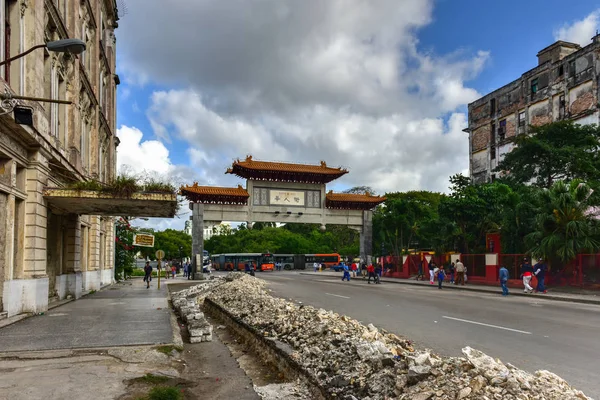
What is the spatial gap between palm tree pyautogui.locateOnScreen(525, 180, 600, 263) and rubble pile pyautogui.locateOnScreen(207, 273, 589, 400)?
1861cm

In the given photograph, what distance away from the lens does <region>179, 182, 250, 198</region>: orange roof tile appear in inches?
1689

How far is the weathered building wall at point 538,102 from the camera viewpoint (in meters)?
39.1

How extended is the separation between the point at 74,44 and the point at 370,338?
22.2ft

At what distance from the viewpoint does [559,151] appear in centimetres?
3212

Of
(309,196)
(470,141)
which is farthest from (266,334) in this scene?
(470,141)

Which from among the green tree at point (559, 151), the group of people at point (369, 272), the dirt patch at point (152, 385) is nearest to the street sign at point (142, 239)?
the group of people at point (369, 272)

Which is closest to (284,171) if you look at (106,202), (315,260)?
(106,202)

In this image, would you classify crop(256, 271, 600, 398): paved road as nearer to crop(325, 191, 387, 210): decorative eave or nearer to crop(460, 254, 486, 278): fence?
crop(460, 254, 486, 278): fence

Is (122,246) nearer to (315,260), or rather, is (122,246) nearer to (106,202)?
(106,202)

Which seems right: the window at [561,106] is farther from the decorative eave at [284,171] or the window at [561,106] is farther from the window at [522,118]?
the decorative eave at [284,171]

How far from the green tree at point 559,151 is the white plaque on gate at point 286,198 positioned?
61.4 ft

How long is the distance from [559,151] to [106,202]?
2768 centimetres

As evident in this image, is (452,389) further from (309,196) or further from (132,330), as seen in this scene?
(309,196)

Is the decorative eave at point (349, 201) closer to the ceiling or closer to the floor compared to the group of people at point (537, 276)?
closer to the ceiling
